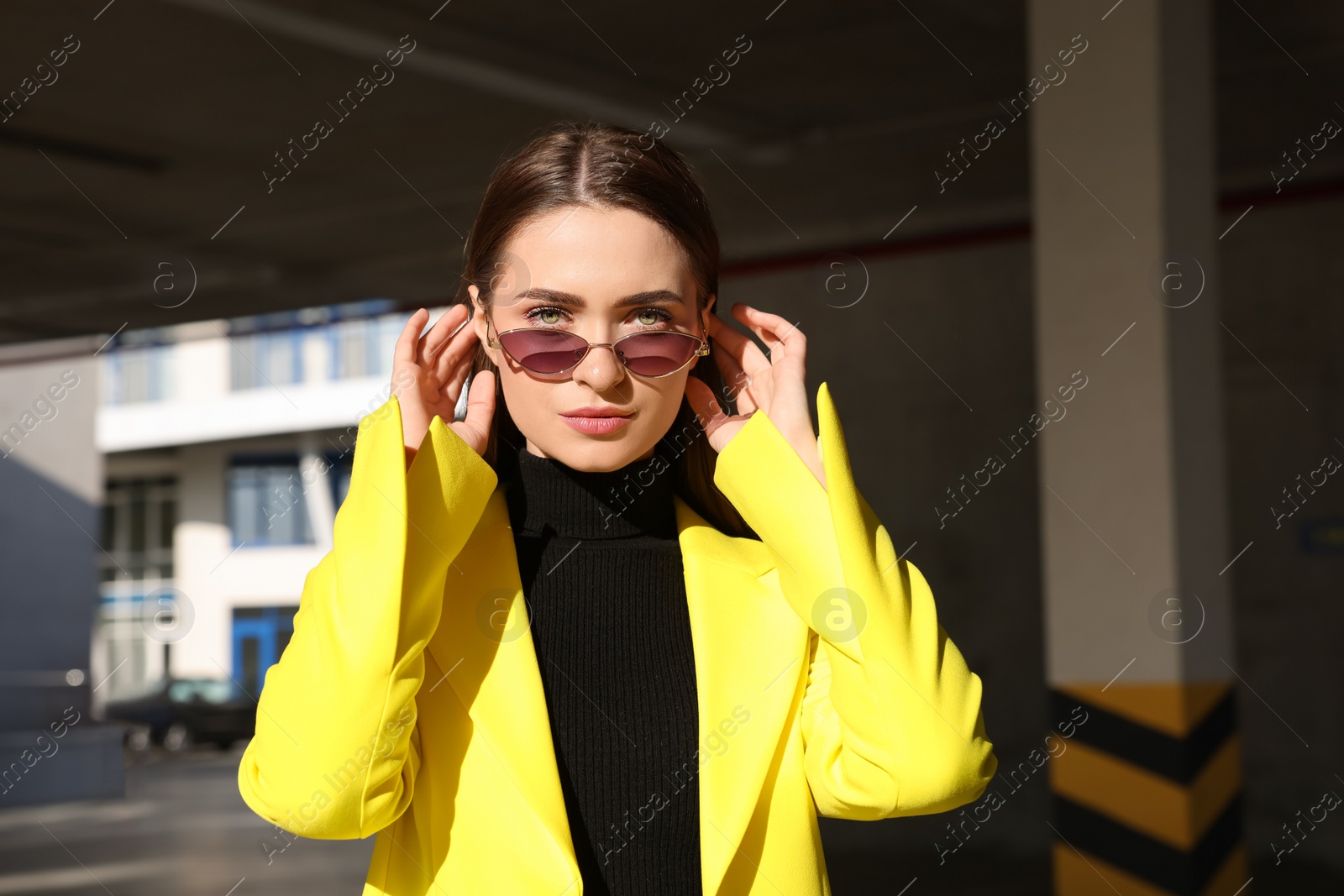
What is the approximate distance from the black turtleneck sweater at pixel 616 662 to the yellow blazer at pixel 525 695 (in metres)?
0.04

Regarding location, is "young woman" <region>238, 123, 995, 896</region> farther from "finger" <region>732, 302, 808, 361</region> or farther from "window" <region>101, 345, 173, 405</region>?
"window" <region>101, 345, 173, 405</region>

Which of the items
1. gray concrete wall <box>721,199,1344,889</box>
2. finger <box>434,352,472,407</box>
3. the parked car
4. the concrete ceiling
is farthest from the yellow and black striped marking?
the parked car

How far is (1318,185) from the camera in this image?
822cm

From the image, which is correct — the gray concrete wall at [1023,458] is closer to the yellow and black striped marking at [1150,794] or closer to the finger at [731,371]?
the yellow and black striped marking at [1150,794]

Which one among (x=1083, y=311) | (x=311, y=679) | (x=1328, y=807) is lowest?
(x=1328, y=807)

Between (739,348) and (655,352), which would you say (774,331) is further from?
(655,352)

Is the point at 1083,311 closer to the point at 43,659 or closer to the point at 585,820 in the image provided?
the point at 585,820

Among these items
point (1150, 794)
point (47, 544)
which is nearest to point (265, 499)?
point (47, 544)

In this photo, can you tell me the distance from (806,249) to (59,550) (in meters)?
9.24

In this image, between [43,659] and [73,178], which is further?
[43,659]

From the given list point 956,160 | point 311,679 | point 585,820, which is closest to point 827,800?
point 585,820

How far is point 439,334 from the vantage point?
5.23 ft

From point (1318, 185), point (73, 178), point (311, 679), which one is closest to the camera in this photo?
point (311, 679)

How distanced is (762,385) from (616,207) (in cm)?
32
